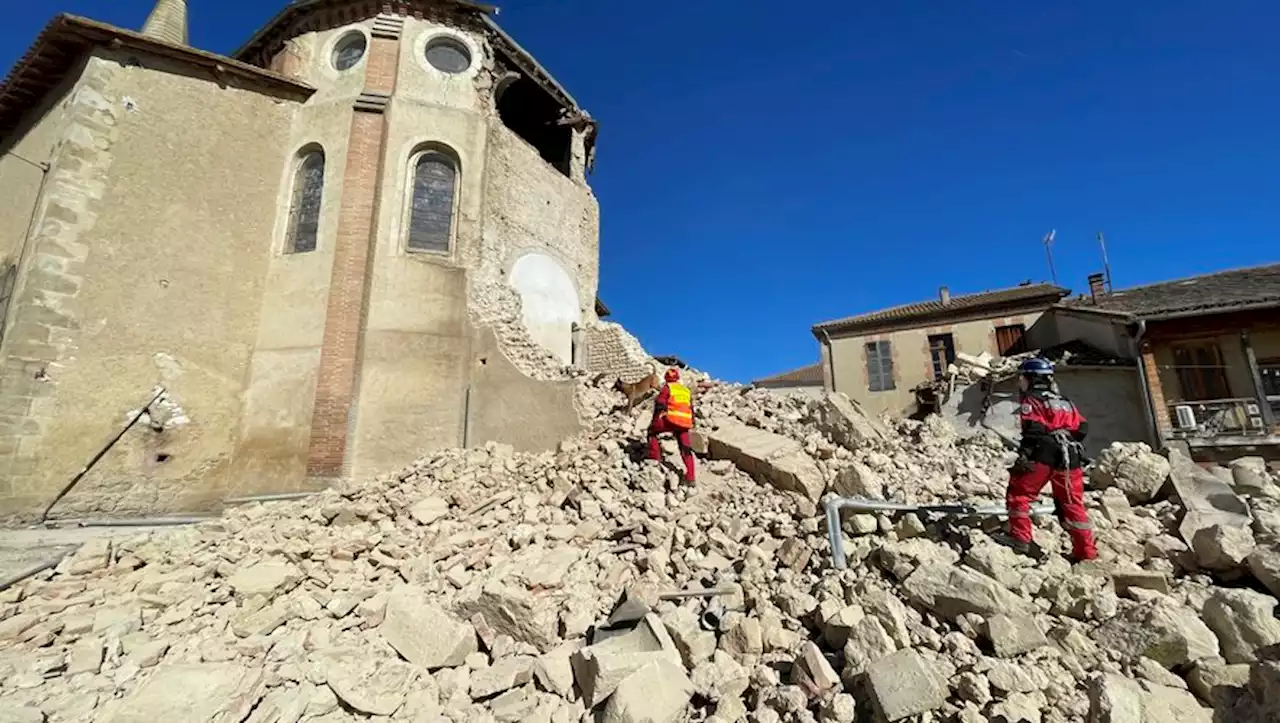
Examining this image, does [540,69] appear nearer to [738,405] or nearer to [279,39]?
[279,39]

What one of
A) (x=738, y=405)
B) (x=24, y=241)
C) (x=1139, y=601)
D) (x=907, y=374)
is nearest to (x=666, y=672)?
(x=1139, y=601)

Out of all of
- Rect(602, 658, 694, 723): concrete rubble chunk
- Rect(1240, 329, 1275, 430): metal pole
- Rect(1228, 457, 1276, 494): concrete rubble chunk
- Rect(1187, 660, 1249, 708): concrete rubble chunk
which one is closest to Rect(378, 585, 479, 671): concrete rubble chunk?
Rect(602, 658, 694, 723): concrete rubble chunk

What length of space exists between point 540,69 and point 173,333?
9.92 metres

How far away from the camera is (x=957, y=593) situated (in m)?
4.04

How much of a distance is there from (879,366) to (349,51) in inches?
780

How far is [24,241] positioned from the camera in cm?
993

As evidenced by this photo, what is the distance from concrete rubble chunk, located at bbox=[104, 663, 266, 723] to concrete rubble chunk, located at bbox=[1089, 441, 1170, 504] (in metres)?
7.99

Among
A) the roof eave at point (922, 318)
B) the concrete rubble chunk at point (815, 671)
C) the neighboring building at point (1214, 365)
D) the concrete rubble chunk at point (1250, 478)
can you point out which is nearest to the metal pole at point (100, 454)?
the concrete rubble chunk at point (815, 671)

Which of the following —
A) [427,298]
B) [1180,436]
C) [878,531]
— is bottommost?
[878,531]

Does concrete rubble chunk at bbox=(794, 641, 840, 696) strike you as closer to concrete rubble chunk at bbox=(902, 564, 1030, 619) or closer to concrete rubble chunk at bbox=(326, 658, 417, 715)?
concrete rubble chunk at bbox=(902, 564, 1030, 619)

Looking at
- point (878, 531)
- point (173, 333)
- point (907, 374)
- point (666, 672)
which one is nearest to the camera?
point (666, 672)

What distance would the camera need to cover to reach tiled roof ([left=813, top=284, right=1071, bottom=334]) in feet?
68.0

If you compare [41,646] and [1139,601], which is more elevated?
[1139,601]

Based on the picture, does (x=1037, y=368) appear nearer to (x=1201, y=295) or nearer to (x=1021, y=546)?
(x=1021, y=546)
